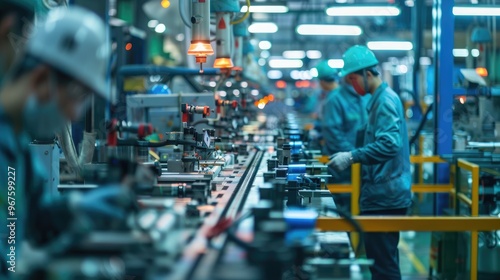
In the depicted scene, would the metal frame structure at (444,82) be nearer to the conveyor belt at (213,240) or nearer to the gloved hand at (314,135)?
the gloved hand at (314,135)

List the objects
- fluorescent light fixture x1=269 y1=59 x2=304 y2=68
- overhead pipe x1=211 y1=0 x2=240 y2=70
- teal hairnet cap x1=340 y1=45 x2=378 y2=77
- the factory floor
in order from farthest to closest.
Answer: fluorescent light fixture x1=269 y1=59 x2=304 y2=68
the factory floor
overhead pipe x1=211 y1=0 x2=240 y2=70
teal hairnet cap x1=340 y1=45 x2=378 y2=77

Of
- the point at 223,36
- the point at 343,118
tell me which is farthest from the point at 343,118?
the point at 223,36

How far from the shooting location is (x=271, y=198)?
299cm

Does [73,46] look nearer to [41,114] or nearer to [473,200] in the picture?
[41,114]

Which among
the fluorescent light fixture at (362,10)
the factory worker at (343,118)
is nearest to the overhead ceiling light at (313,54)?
the fluorescent light fixture at (362,10)

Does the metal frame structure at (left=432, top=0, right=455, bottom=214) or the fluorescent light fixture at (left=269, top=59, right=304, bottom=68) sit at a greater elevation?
the fluorescent light fixture at (left=269, top=59, right=304, bottom=68)

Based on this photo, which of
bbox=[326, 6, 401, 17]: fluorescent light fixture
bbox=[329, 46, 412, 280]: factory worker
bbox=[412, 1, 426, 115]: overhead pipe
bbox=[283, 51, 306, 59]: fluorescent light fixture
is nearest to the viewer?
bbox=[329, 46, 412, 280]: factory worker

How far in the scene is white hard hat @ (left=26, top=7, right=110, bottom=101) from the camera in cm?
221

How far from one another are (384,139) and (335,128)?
9.63 ft

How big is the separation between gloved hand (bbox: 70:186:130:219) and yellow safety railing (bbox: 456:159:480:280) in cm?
322

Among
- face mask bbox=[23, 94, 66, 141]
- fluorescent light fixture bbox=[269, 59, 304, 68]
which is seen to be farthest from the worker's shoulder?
fluorescent light fixture bbox=[269, 59, 304, 68]

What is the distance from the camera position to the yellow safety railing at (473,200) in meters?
5.29

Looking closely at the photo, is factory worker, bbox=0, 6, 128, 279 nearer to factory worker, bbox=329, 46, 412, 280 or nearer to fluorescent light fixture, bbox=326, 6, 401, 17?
factory worker, bbox=329, 46, 412, 280

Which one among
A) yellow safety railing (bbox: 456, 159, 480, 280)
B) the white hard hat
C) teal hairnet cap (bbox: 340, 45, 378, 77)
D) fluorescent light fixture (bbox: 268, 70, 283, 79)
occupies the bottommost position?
yellow safety railing (bbox: 456, 159, 480, 280)
